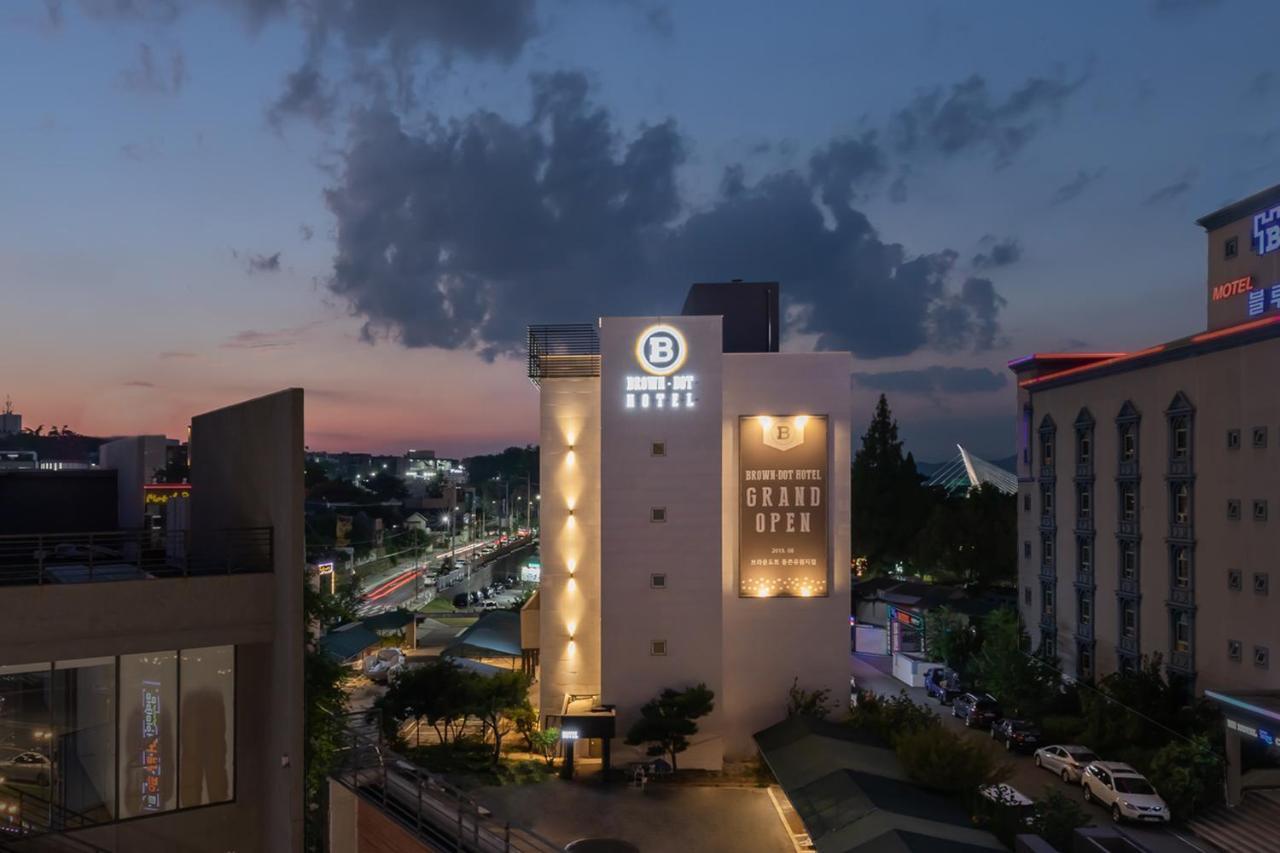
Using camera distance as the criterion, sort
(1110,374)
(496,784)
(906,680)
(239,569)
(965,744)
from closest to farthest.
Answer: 1. (239,569)
2. (965,744)
3. (496,784)
4. (1110,374)
5. (906,680)

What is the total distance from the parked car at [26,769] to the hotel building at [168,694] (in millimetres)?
21

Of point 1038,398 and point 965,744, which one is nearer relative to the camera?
point 965,744

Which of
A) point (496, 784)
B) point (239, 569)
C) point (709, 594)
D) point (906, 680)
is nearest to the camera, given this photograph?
point (239, 569)

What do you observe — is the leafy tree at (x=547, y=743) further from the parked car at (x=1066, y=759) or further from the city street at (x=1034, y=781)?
the parked car at (x=1066, y=759)

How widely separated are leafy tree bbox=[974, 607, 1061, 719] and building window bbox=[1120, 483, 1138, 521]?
6.44 m

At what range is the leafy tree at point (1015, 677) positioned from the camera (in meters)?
30.6

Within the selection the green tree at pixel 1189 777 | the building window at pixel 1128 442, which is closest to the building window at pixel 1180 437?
the building window at pixel 1128 442

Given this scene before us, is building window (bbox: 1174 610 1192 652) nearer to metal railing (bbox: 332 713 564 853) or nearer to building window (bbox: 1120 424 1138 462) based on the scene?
building window (bbox: 1120 424 1138 462)

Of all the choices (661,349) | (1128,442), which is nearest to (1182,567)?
(1128,442)

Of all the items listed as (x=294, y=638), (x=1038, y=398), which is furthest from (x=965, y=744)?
(x=1038, y=398)

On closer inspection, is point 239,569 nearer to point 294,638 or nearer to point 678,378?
point 294,638

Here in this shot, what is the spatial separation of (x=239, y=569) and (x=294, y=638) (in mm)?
1962

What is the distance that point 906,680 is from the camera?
124ft

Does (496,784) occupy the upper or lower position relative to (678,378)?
lower
